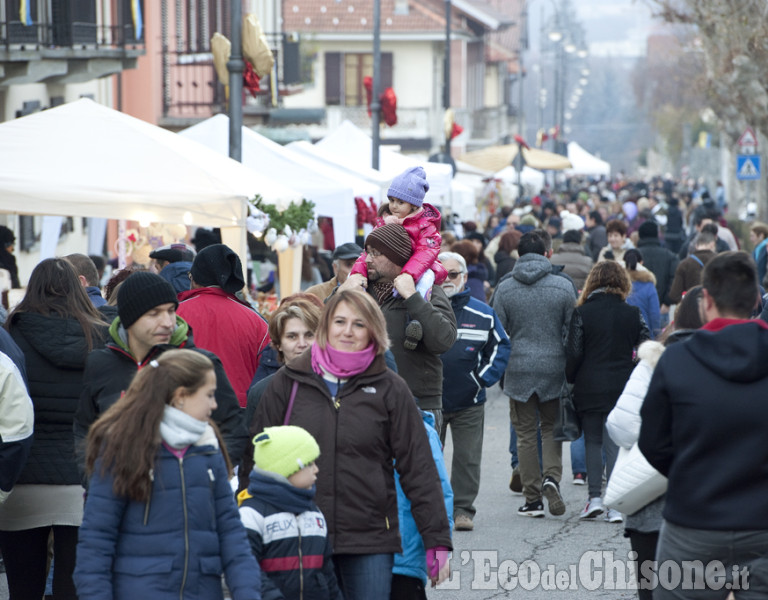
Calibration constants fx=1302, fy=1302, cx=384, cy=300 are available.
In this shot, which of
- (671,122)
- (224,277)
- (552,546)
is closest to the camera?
(224,277)

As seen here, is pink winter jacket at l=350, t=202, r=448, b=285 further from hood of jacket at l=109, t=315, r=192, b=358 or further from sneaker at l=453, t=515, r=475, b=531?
sneaker at l=453, t=515, r=475, b=531

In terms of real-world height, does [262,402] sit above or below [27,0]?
below

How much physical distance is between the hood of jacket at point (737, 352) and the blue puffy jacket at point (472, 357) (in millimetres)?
4075

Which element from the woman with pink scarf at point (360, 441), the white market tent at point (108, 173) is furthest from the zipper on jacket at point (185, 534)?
the white market tent at point (108, 173)

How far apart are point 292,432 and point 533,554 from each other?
13.0 feet

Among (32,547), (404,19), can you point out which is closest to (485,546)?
(32,547)

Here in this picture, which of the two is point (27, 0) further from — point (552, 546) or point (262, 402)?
point (262, 402)

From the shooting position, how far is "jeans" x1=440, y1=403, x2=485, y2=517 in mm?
8430

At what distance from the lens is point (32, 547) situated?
19.0ft

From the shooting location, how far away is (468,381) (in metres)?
8.41

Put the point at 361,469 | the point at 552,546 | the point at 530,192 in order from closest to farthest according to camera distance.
Result: the point at 361,469 → the point at 552,546 → the point at 530,192

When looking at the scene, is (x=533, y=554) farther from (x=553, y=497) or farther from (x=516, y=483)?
(x=516, y=483)

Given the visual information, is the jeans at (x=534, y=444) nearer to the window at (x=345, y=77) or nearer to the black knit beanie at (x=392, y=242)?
the black knit beanie at (x=392, y=242)

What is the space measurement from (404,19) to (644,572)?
46.0 m
